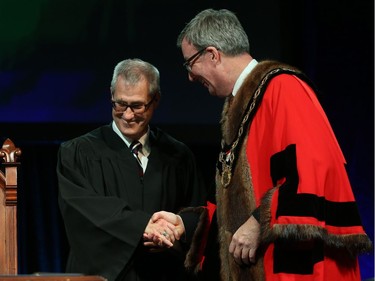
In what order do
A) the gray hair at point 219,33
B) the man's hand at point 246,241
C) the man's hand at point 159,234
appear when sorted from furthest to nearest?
the man's hand at point 159,234 < the gray hair at point 219,33 < the man's hand at point 246,241

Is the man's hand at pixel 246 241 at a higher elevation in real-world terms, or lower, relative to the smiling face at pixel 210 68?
lower

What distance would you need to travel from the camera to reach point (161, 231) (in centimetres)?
379

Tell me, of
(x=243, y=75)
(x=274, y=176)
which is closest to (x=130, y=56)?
A: (x=243, y=75)

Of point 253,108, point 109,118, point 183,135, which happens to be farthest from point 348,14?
point 253,108

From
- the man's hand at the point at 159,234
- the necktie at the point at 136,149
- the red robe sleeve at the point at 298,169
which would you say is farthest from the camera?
the necktie at the point at 136,149

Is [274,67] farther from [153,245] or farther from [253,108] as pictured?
[153,245]

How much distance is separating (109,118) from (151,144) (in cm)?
132

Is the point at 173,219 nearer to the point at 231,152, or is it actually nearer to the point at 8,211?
the point at 231,152

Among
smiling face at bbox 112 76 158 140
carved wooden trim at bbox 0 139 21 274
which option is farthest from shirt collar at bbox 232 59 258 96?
carved wooden trim at bbox 0 139 21 274

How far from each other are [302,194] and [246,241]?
300 millimetres

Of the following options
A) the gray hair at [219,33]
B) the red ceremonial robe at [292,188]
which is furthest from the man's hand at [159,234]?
the gray hair at [219,33]

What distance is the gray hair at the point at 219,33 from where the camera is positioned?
3.58m

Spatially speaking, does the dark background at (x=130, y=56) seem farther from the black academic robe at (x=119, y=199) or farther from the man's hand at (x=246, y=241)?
the man's hand at (x=246, y=241)

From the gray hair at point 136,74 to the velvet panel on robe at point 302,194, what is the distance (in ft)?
2.68
